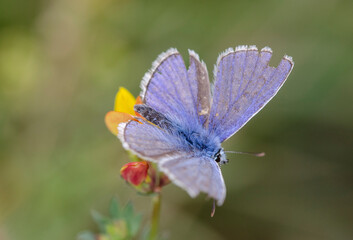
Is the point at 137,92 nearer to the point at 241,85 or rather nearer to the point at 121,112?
the point at 121,112

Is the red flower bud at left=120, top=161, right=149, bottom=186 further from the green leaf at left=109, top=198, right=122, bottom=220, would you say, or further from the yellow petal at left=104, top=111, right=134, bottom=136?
the green leaf at left=109, top=198, right=122, bottom=220

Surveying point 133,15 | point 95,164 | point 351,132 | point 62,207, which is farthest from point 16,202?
point 351,132

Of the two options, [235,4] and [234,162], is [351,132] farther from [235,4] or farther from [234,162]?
[235,4]

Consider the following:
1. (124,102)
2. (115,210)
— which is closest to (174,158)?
(124,102)

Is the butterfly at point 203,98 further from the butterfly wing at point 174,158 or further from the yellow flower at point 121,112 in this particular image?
the yellow flower at point 121,112

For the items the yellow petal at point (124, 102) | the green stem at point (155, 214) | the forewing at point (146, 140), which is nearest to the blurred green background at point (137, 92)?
the green stem at point (155, 214)

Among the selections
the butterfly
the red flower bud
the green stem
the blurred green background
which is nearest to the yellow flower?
the butterfly
